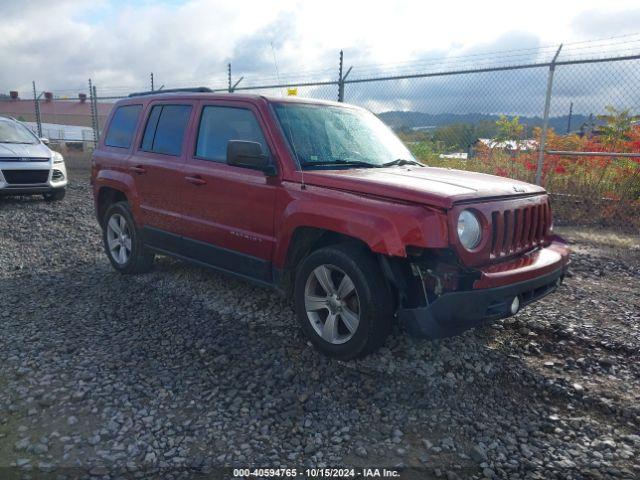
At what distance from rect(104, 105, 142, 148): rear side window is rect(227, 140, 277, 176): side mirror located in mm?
2110

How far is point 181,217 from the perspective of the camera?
4.68 m

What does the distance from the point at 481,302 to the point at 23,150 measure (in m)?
9.70

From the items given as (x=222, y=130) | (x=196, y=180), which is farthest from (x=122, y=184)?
(x=222, y=130)

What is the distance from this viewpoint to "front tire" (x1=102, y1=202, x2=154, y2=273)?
17.6 ft

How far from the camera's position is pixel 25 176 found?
9.70 metres

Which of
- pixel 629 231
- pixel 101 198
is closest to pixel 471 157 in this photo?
pixel 629 231

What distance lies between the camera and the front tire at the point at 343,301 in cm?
327

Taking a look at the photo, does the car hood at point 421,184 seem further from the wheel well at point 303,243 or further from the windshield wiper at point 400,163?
the wheel well at point 303,243

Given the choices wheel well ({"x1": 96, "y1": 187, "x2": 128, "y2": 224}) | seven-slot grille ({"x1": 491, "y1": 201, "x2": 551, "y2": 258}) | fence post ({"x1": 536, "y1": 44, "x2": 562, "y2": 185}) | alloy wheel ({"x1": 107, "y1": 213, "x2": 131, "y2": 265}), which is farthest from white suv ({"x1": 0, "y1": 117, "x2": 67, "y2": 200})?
seven-slot grille ({"x1": 491, "y1": 201, "x2": 551, "y2": 258})

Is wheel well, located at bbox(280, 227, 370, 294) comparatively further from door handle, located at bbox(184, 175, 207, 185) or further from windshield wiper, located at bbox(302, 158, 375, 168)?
door handle, located at bbox(184, 175, 207, 185)

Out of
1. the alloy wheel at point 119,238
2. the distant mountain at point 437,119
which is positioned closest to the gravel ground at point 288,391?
the alloy wheel at point 119,238

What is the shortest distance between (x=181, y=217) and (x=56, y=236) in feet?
12.0

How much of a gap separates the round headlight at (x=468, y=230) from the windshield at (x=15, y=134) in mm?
9915

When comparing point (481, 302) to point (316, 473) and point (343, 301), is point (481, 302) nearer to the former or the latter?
point (343, 301)
